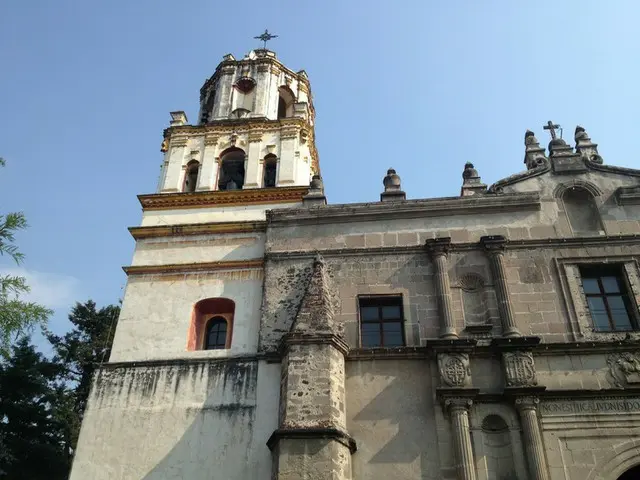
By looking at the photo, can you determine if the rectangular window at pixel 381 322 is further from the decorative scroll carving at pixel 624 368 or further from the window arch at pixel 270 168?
the window arch at pixel 270 168

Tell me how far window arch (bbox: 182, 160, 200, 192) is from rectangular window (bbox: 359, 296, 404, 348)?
7413 millimetres

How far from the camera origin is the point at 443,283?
47.2 feet

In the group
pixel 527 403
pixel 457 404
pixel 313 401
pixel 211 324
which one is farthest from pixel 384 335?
pixel 211 324

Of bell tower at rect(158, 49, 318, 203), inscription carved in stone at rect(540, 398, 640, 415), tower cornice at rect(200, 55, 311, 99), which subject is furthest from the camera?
tower cornice at rect(200, 55, 311, 99)

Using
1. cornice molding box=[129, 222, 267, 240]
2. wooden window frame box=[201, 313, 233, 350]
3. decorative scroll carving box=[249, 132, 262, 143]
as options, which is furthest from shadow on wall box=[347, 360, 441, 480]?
decorative scroll carving box=[249, 132, 262, 143]

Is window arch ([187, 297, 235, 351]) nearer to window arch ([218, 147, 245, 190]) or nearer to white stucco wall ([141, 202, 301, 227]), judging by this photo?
white stucco wall ([141, 202, 301, 227])

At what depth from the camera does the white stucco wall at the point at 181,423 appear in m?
12.9

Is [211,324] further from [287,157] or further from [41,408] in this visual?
[41,408]

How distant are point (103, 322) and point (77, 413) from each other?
5.48 meters

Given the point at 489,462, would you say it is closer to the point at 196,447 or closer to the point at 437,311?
the point at 437,311

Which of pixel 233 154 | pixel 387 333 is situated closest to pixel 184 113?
pixel 233 154

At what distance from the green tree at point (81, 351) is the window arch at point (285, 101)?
1154 cm

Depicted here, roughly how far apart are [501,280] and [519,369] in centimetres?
230

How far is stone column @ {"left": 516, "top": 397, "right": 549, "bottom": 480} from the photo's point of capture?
38.1 ft
